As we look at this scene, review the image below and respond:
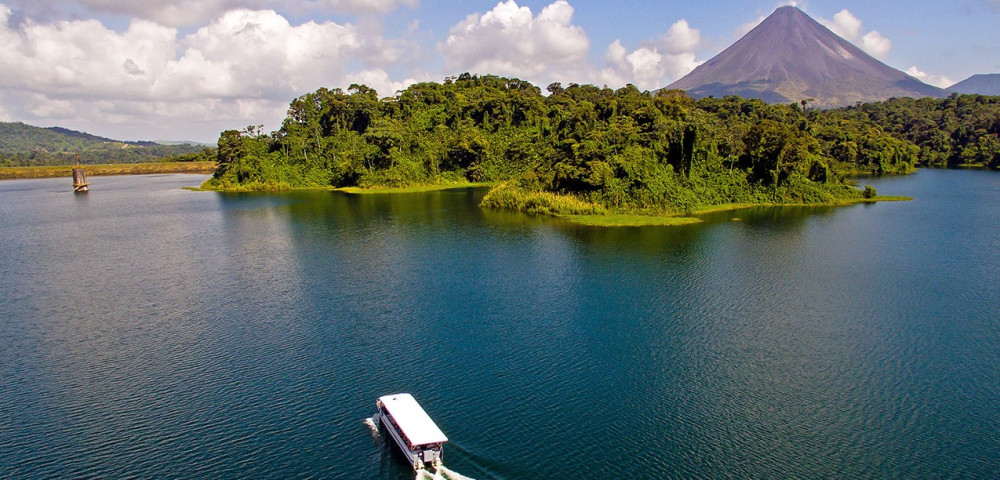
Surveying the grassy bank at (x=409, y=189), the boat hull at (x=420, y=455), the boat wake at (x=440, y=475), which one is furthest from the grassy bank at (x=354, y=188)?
the boat wake at (x=440, y=475)

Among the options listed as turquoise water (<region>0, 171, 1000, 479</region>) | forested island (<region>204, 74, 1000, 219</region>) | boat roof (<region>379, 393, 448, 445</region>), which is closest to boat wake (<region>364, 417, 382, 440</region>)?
turquoise water (<region>0, 171, 1000, 479</region>)

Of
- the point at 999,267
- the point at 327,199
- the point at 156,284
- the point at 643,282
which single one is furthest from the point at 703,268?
the point at 327,199

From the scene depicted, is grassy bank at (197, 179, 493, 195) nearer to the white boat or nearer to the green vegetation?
the white boat

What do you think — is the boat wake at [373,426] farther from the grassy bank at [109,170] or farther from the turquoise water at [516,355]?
the grassy bank at [109,170]

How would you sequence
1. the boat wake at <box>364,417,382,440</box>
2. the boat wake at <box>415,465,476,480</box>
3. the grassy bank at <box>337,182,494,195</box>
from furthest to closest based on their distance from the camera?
1. the grassy bank at <box>337,182,494,195</box>
2. the boat wake at <box>364,417,382,440</box>
3. the boat wake at <box>415,465,476,480</box>

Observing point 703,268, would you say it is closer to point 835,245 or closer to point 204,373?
point 835,245

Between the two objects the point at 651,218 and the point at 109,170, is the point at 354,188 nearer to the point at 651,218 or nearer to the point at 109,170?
the point at 651,218
